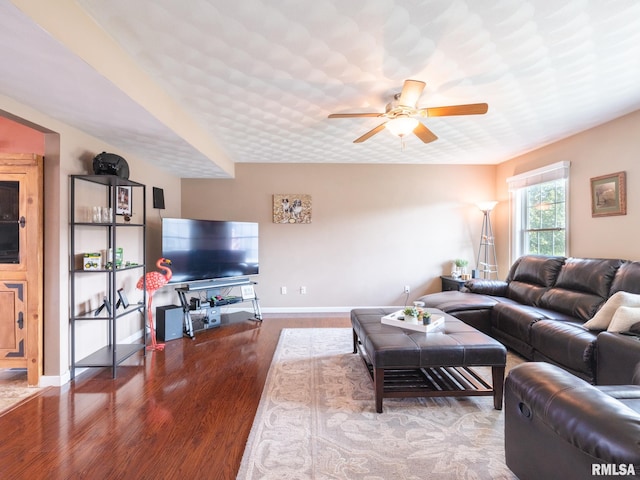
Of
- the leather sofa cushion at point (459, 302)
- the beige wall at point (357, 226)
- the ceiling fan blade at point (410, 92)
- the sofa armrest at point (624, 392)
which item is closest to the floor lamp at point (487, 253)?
the beige wall at point (357, 226)

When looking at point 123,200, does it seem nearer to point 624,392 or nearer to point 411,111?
point 411,111

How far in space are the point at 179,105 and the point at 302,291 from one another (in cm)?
333

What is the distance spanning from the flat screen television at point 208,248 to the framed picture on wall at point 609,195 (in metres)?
4.35

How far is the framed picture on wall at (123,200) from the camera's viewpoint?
3.38 meters

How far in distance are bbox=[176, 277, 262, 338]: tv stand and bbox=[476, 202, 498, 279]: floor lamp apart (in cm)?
379

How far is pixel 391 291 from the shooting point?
5309 mm

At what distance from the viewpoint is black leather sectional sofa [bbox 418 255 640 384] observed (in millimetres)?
2322

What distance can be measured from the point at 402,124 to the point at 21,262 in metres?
3.46

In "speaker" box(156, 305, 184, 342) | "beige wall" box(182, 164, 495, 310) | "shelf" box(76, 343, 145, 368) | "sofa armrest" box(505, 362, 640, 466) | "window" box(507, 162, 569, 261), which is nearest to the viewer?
"sofa armrest" box(505, 362, 640, 466)

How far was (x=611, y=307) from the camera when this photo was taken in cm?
253

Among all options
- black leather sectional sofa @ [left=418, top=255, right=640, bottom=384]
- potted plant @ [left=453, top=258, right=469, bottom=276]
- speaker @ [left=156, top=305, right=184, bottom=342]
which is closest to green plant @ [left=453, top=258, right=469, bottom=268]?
potted plant @ [left=453, top=258, right=469, bottom=276]

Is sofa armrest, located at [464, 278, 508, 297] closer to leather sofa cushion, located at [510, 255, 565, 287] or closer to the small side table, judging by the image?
leather sofa cushion, located at [510, 255, 565, 287]

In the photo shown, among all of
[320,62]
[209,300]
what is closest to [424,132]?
[320,62]

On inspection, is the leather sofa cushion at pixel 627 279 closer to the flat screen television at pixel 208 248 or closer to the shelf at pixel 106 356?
the flat screen television at pixel 208 248
